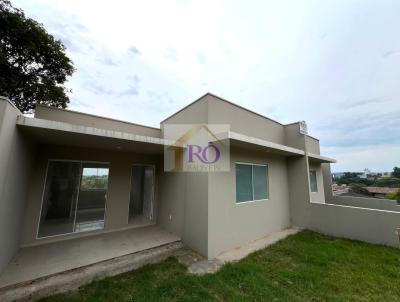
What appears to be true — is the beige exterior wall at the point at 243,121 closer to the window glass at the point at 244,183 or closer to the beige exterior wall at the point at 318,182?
the window glass at the point at 244,183

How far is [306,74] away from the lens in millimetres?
7023

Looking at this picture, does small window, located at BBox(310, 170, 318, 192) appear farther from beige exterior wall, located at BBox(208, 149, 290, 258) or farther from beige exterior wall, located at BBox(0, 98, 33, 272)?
beige exterior wall, located at BBox(0, 98, 33, 272)

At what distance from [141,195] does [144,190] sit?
0.77 ft

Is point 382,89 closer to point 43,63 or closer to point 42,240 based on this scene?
point 42,240

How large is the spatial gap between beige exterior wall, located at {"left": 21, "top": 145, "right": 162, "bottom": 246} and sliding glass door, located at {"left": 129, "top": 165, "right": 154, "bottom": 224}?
0.87 ft

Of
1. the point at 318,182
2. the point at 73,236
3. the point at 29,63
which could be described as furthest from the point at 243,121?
the point at 29,63

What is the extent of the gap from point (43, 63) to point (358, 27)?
1420 centimetres

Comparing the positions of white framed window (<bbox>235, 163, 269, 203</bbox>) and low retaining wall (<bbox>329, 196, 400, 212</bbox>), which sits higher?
white framed window (<bbox>235, 163, 269, 203</bbox>)

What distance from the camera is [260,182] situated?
598 centimetres

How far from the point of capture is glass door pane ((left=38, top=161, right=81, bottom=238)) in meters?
4.96

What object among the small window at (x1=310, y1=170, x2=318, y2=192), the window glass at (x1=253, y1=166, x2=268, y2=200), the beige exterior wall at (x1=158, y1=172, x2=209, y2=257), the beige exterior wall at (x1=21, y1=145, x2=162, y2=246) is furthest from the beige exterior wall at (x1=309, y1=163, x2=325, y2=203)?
the beige exterior wall at (x1=21, y1=145, x2=162, y2=246)

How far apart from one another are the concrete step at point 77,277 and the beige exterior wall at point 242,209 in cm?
152

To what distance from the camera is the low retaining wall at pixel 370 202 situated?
811 cm

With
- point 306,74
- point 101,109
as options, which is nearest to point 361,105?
point 306,74
